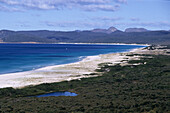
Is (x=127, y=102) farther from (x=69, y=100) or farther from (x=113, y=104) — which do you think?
(x=69, y=100)

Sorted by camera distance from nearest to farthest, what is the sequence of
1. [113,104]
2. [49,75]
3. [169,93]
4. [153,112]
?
[153,112] < [113,104] < [169,93] < [49,75]

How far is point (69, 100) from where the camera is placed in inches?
1345

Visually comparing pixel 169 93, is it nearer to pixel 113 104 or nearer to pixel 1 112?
pixel 113 104

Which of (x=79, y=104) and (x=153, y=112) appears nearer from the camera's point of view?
(x=153, y=112)

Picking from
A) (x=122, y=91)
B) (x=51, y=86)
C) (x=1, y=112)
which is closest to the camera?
(x=1, y=112)

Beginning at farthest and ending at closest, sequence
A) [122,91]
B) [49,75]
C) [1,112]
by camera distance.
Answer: [49,75]
[122,91]
[1,112]

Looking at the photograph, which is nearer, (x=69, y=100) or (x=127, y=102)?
Result: (x=127, y=102)

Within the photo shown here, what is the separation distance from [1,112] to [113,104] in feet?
39.3

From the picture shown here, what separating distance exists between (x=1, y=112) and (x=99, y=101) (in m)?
11.1

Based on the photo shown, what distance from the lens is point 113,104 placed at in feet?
100

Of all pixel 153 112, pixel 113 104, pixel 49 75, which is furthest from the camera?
pixel 49 75

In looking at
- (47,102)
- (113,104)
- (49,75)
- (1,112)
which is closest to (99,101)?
(113,104)

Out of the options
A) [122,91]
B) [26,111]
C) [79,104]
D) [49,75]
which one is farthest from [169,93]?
[49,75]

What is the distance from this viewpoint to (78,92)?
→ 40.5 m
